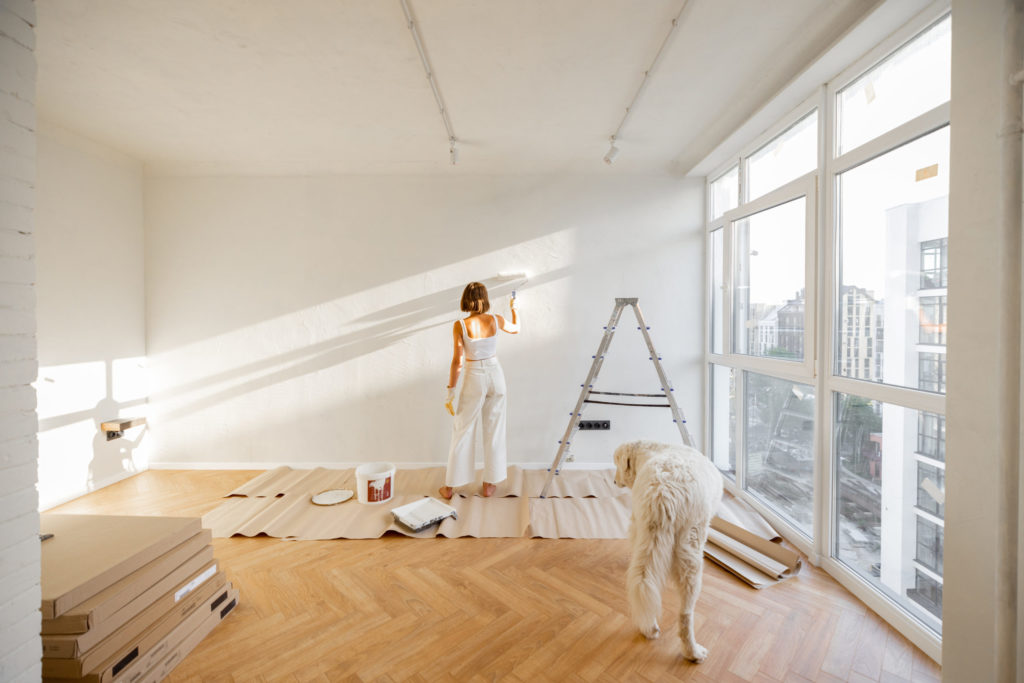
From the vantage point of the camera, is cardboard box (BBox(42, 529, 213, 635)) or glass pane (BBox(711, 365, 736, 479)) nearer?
cardboard box (BBox(42, 529, 213, 635))

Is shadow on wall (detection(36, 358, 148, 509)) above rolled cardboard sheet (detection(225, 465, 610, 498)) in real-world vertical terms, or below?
above

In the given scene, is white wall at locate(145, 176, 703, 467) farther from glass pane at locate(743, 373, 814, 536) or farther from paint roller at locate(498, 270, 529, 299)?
glass pane at locate(743, 373, 814, 536)

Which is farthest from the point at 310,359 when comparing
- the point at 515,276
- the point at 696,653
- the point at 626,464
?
the point at 696,653

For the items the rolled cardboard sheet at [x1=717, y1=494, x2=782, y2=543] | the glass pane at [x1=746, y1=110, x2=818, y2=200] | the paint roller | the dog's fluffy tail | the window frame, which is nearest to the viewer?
the dog's fluffy tail

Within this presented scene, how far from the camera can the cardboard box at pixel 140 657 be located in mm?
1399

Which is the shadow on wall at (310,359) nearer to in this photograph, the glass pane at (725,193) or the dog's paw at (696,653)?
the glass pane at (725,193)

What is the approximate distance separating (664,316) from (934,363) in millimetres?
2263

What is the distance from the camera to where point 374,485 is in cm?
313

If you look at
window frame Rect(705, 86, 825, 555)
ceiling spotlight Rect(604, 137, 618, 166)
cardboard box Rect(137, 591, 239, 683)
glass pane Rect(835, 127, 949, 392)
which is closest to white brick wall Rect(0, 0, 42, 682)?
cardboard box Rect(137, 591, 239, 683)

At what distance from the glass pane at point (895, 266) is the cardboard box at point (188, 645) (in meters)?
3.52

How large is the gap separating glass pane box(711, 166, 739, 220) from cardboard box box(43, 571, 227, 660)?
4.45 metres

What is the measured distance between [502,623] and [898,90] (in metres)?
3.30

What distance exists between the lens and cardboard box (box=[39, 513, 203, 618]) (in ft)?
4.71

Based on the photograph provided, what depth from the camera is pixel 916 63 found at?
6.11ft
